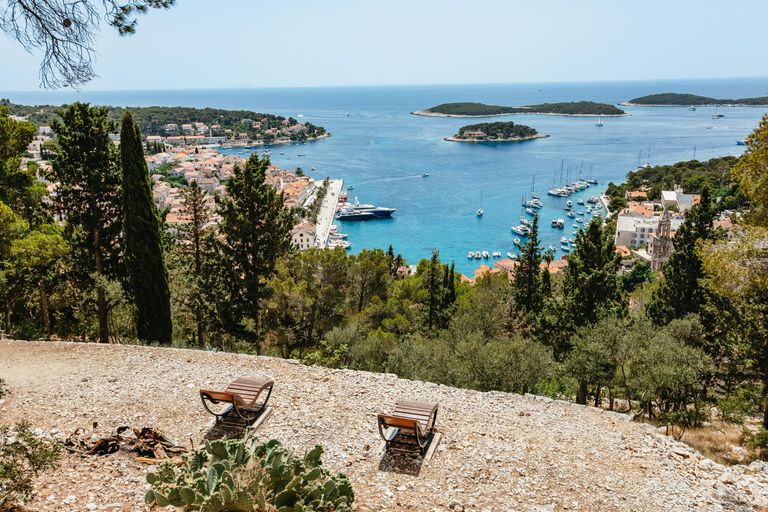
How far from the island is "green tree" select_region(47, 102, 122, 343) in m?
113

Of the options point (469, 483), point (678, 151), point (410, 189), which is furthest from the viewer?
point (678, 151)

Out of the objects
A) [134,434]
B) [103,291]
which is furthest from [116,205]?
[134,434]

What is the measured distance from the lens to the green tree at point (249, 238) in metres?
10.3

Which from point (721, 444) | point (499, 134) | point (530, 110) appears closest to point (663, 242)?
point (721, 444)

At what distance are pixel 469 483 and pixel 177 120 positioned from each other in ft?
499

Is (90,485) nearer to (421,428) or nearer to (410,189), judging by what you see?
(421,428)

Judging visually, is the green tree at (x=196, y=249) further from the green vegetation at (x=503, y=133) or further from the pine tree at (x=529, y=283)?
the green vegetation at (x=503, y=133)

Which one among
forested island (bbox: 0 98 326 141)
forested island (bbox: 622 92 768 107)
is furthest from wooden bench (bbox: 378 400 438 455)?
forested island (bbox: 622 92 768 107)

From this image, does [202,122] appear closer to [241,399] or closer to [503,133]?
[503,133]

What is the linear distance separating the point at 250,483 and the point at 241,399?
2168 mm

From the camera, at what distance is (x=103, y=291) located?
10.7 m

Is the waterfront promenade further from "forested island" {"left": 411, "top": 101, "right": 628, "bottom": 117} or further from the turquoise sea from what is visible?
"forested island" {"left": 411, "top": 101, "right": 628, "bottom": 117}

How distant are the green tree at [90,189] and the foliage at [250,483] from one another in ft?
28.6

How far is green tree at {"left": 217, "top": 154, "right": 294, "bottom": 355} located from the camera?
10.3 meters
